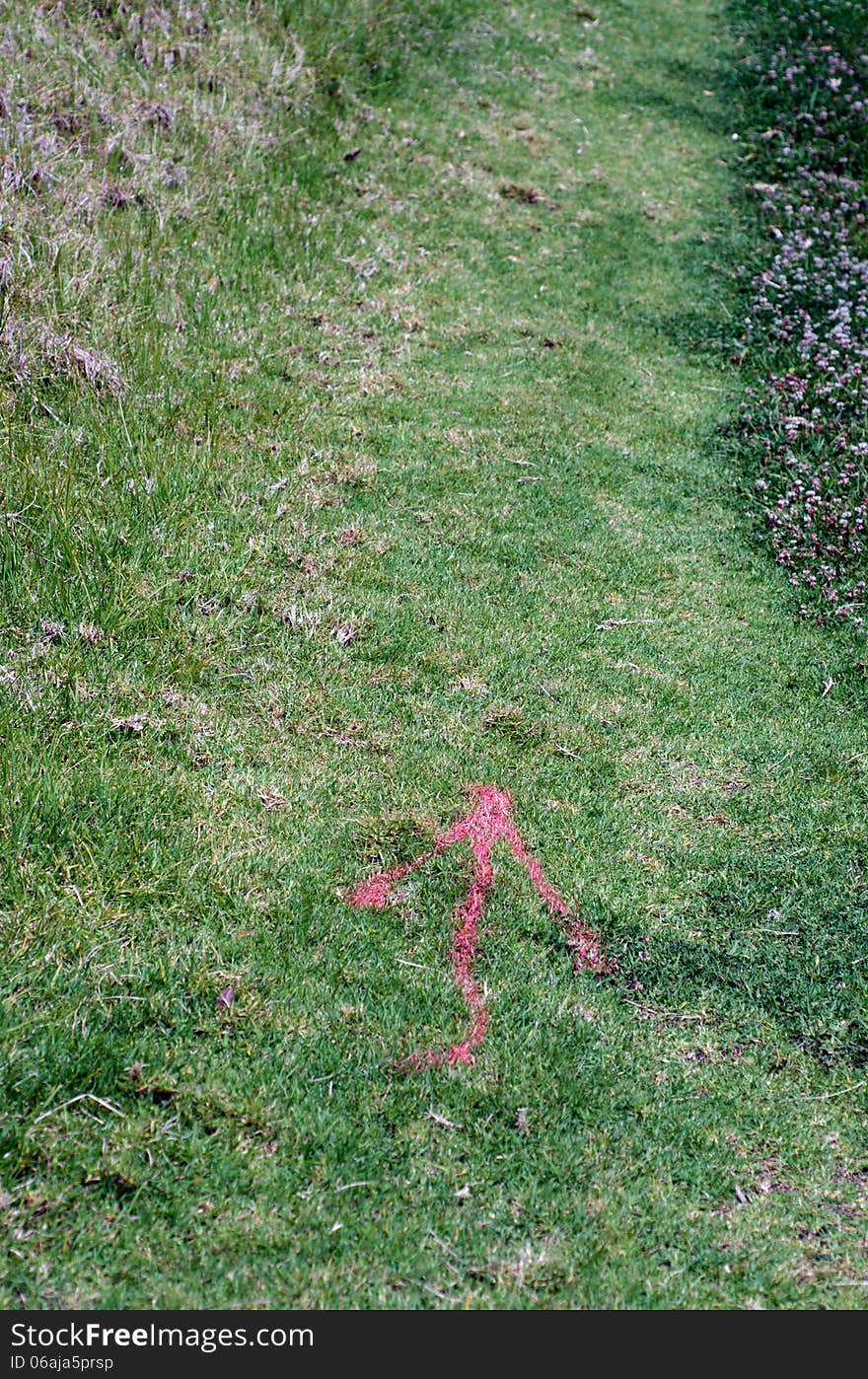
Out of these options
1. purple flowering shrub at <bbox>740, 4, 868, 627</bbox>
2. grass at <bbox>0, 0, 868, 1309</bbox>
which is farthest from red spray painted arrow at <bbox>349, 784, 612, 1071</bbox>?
purple flowering shrub at <bbox>740, 4, 868, 627</bbox>

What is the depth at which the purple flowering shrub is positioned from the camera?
599 cm

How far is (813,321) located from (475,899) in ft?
18.7

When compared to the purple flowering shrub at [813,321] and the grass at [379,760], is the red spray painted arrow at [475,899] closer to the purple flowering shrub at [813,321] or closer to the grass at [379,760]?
the grass at [379,760]

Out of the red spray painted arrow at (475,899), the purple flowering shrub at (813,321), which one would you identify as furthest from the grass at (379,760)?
the purple flowering shrub at (813,321)

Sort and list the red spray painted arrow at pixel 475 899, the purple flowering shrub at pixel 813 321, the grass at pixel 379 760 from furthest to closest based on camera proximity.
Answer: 1. the purple flowering shrub at pixel 813 321
2. the red spray painted arrow at pixel 475 899
3. the grass at pixel 379 760

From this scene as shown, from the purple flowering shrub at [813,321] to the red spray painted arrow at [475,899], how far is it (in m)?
2.37

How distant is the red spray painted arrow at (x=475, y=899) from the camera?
351 cm

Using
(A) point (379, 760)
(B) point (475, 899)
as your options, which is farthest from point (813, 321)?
(B) point (475, 899)

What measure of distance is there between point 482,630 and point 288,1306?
307 cm

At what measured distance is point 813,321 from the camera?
7.70 m

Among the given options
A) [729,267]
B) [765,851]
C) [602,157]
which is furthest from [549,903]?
[602,157]

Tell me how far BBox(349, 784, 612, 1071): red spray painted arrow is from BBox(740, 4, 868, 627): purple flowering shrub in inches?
93.5

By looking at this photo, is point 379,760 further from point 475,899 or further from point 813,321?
point 813,321

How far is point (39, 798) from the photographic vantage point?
12.6ft
